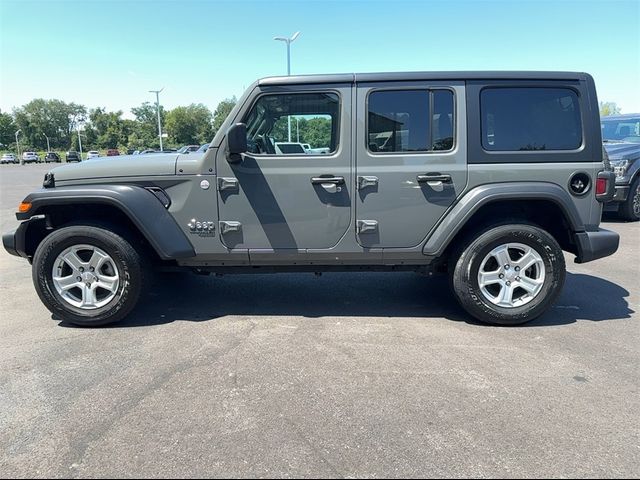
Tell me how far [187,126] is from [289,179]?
272 ft

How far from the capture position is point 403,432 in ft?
8.00

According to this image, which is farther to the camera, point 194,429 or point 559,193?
point 559,193

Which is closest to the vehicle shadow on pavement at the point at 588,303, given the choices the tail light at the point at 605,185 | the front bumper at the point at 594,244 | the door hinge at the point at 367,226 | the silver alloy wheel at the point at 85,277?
the front bumper at the point at 594,244

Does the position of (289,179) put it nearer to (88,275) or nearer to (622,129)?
(88,275)

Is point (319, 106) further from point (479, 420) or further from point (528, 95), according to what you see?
point (479, 420)

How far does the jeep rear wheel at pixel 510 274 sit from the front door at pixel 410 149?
0.48 m

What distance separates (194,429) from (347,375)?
1.06 metres

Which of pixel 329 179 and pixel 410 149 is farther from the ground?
pixel 410 149

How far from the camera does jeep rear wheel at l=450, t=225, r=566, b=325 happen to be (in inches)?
149

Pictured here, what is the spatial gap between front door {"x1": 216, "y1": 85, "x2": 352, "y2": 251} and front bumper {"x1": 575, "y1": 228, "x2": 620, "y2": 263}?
1985 millimetres

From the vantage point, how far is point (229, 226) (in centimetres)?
383

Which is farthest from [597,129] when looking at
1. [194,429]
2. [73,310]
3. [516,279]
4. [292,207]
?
[73,310]

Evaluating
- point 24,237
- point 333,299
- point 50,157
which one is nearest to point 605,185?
point 333,299

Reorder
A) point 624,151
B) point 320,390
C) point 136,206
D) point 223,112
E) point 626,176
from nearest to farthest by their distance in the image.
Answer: point 320,390
point 136,206
point 626,176
point 624,151
point 223,112
